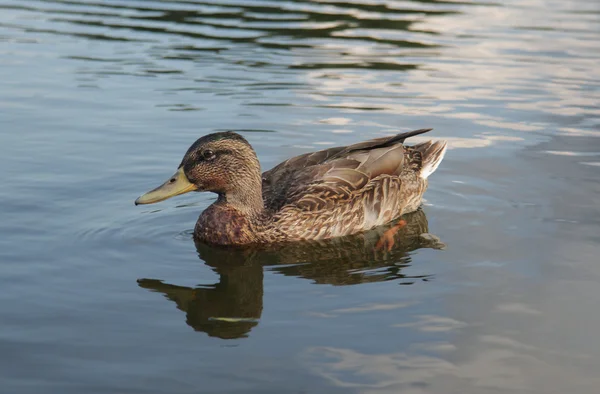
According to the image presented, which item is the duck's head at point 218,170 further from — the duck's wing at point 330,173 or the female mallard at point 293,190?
the duck's wing at point 330,173

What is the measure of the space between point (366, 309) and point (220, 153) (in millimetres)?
2546

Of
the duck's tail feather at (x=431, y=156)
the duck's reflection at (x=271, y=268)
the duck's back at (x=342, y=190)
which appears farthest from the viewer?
the duck's tail feather at (x=431, y=156)

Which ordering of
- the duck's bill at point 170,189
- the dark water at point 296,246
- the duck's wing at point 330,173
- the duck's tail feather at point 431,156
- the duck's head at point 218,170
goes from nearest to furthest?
the dark water at point 296,246
the duck's bill at point 170,189
the duck's head at point 218,170
the duck's wing at point 330,173
the duck's tail feather at point 431,156

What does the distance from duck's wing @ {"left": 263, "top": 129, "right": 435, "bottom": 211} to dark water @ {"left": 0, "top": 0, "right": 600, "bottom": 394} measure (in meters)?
0.52

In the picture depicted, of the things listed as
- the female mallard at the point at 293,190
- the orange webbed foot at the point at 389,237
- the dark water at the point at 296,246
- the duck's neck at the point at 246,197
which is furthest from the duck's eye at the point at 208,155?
the orange webbed foot at the point at 389,237

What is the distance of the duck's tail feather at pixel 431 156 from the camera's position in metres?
10.8

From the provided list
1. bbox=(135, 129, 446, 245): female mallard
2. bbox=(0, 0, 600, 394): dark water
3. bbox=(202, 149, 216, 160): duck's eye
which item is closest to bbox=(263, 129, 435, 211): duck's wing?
bbox=(135, 129, 446, 245): female mallard

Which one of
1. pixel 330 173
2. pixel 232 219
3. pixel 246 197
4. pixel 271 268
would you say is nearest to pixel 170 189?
pixel 232 219

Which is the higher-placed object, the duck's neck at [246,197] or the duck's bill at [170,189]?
the duck's bill at [170,189]

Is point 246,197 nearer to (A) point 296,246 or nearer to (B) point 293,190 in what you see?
(B) point 293,190

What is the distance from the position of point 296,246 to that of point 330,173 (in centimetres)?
93

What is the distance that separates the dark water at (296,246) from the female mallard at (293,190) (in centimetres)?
26

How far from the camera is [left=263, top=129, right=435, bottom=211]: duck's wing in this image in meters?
9.59

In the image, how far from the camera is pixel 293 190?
9.64 meters
